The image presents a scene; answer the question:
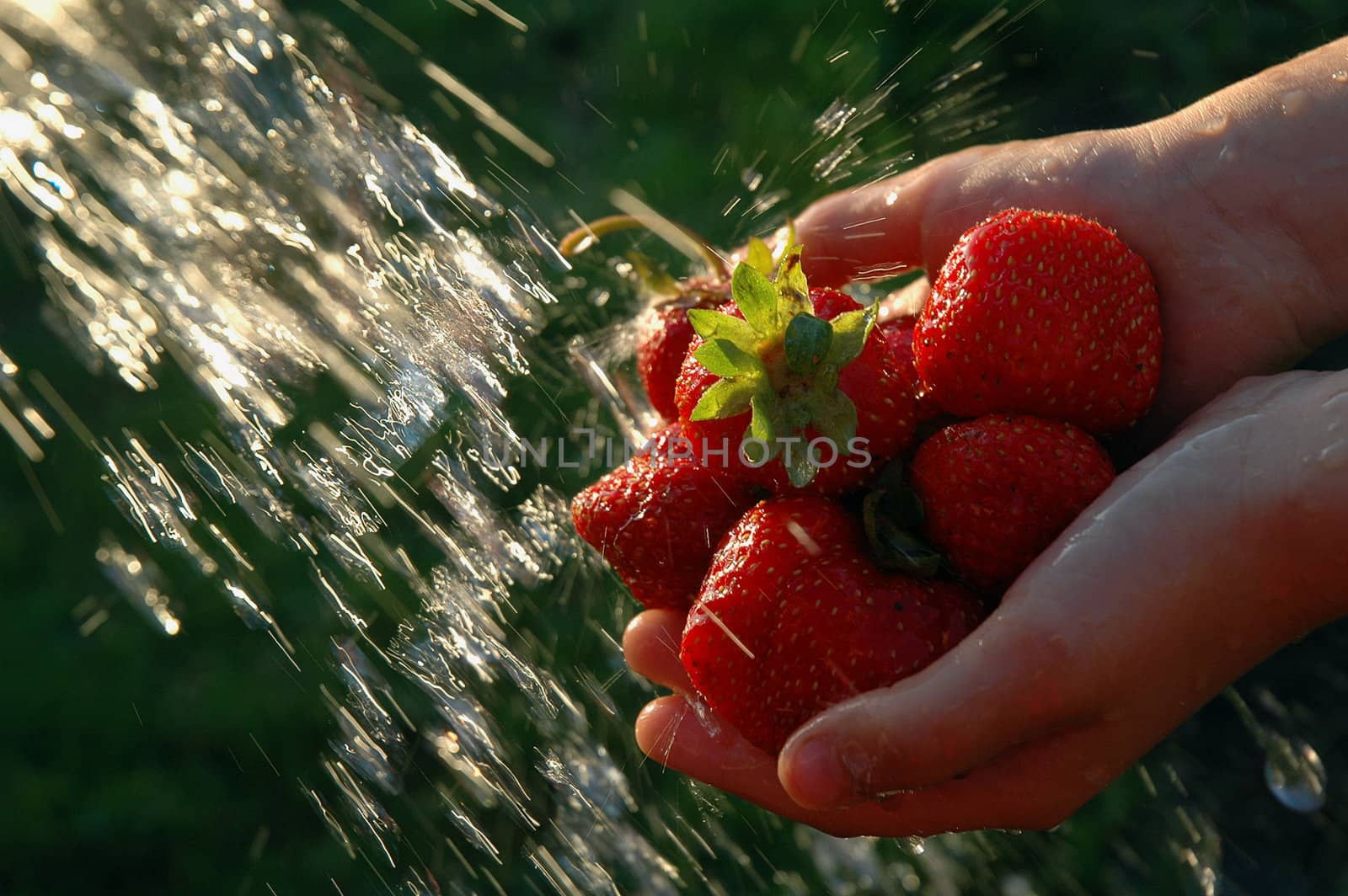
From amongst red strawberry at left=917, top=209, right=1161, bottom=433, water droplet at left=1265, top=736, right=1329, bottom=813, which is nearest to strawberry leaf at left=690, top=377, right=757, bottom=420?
red strawberry at left=917, top=209, right=1161, bottom=433

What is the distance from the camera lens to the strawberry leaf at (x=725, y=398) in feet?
3.89

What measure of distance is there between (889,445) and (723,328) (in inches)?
9.2

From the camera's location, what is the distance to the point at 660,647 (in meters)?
1.46

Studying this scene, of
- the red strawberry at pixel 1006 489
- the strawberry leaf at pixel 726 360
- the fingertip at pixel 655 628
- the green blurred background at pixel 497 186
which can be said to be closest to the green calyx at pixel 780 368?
the strawberry leaf at pixel 726 360

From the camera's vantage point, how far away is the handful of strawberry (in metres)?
1.15

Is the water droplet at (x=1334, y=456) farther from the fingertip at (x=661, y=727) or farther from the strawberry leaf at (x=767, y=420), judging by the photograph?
the fingertip at (x=661, y=727)

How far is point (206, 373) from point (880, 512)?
84.9 inches

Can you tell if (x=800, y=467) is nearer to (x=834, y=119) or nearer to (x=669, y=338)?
(x=669, y=338)

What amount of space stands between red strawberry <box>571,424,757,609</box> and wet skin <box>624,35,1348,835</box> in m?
0.11

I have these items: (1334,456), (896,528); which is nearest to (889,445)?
(896,528)

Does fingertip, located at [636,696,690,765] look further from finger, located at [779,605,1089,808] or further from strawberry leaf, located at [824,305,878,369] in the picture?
strawberry leaf, located at [824,305,878,369]

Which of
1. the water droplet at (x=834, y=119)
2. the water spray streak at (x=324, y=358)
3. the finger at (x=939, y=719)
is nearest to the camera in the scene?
the finger at (x=939, y=719)

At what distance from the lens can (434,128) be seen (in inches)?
133

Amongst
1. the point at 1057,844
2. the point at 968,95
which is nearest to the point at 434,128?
the point at 968,95
